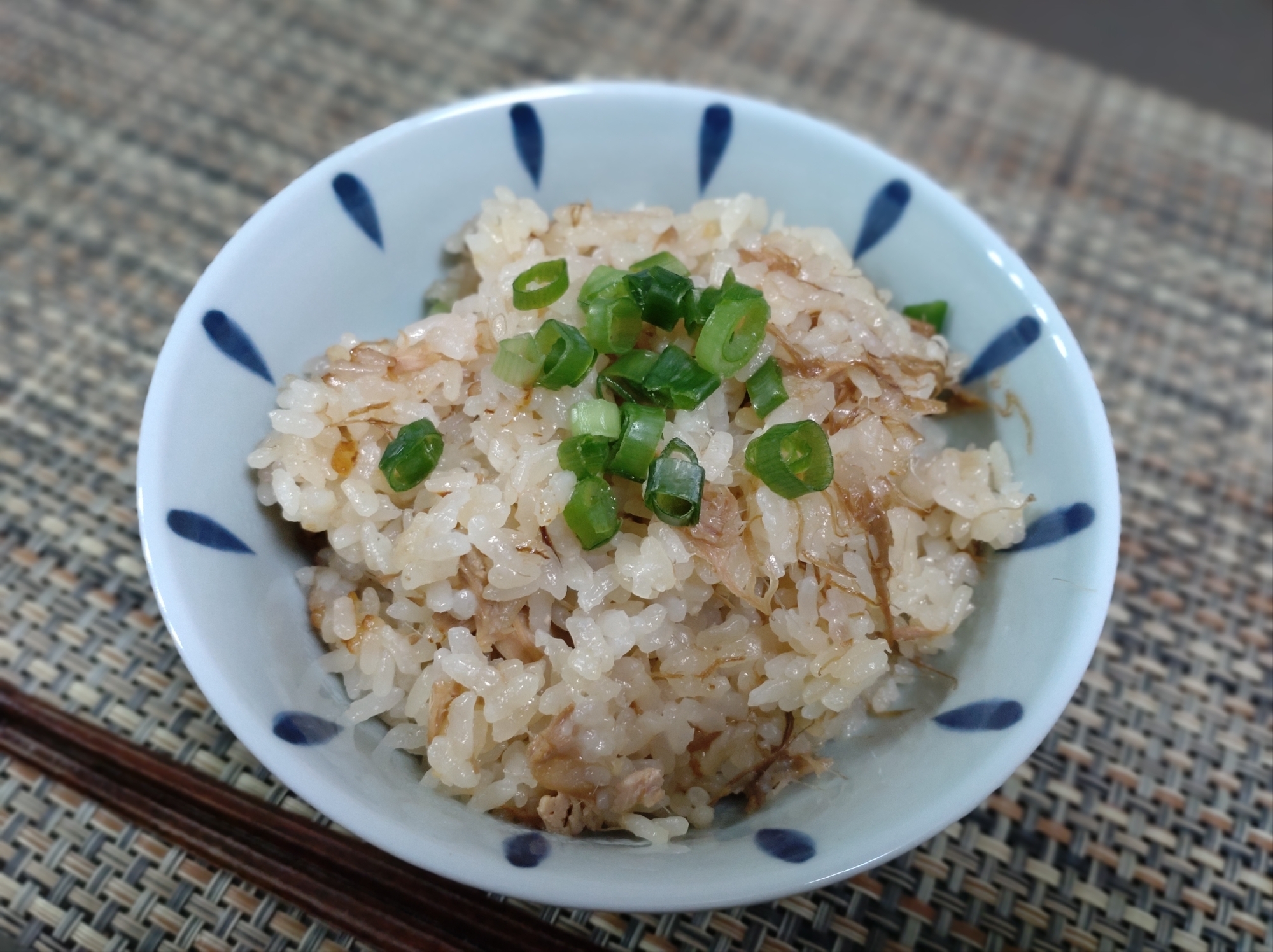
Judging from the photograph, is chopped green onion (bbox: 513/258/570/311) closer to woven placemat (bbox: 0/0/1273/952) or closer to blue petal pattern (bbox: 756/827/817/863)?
blue petal pattern (bbox: 756/827/817/863)

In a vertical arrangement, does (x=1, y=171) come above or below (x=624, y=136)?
below

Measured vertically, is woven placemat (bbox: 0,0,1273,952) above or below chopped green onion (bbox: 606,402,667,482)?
below

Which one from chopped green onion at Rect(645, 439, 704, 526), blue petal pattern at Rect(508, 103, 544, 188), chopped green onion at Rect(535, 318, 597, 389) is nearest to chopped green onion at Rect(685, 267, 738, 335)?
chopped green onion at Rect(535, 318, 597, 389)

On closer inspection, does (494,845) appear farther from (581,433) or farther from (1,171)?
(1,171)

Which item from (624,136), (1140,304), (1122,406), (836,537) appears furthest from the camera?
(1140,304)

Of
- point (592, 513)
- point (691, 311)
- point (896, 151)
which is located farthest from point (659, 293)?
point (896, 151)

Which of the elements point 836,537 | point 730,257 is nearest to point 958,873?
point 836,537
